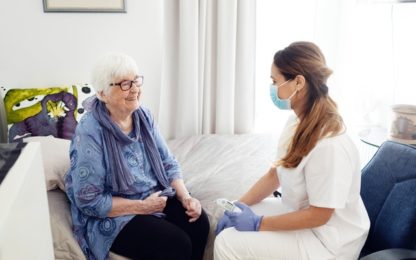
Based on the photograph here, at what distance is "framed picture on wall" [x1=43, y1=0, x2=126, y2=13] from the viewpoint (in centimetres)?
214

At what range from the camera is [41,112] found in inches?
79.6

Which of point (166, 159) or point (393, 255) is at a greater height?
point (166, 159)

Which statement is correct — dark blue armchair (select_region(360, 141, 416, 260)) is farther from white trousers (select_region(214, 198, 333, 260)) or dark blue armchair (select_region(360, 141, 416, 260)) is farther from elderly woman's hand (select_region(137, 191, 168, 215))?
elderly woman's hand (select_region(137, 191, 168, 215))

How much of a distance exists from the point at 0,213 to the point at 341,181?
959 mm

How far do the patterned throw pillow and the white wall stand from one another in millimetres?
181

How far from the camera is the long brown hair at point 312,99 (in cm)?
118

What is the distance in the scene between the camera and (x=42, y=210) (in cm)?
84

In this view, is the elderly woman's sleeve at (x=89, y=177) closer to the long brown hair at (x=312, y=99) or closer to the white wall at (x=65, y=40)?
the long brown hair at (x=312, y=99)

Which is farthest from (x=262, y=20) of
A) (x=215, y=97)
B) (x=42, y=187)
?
(x=42, y=187)

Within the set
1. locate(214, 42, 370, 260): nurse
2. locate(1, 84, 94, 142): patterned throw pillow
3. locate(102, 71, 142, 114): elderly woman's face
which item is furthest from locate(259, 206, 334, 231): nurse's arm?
locate(1, 84, 94, 142): patterned throw pillow

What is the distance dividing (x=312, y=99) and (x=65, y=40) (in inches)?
67.9

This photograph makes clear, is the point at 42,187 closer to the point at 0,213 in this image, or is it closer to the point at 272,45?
the point at 0,213

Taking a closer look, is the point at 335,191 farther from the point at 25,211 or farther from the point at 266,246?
the point at 25,211

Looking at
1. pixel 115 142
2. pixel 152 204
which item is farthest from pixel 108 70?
pixel 152 204
